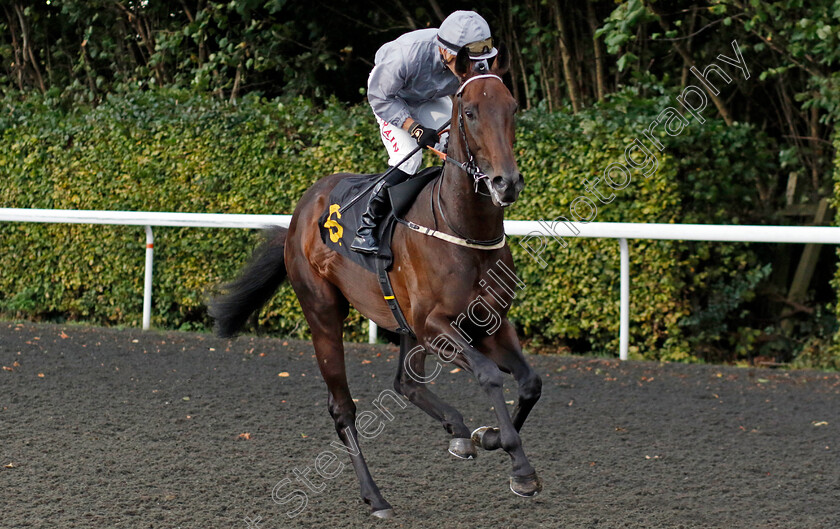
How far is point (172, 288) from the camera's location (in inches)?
347

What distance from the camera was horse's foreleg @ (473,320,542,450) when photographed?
3.65m

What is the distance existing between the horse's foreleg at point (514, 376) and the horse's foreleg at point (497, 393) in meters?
0.07

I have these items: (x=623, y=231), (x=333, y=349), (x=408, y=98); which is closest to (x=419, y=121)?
(x=408, y=98)

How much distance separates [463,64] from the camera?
3.55 m

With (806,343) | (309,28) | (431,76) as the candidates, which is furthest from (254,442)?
(309,28)

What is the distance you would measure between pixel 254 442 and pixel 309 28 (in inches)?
273

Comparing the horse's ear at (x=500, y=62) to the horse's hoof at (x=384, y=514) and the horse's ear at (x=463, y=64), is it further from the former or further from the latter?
the horse's hoof at (x=384, y=514)

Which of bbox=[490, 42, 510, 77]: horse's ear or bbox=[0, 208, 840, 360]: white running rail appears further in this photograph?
bbox=[0, 208, 840, 360]: white running rail

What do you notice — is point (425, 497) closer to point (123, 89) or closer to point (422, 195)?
point (422, 195)

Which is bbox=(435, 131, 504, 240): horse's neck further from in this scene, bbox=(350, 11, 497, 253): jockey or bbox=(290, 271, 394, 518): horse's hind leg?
bbox=(290, 271, 394, 518): horse's hind leg

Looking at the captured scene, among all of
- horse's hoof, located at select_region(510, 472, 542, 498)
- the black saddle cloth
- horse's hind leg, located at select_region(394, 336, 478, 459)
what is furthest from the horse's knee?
the black saddle cloth

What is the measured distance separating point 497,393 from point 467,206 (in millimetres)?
751

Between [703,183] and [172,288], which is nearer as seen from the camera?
[703,183]

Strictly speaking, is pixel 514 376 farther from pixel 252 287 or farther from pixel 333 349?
pixel 252 287
